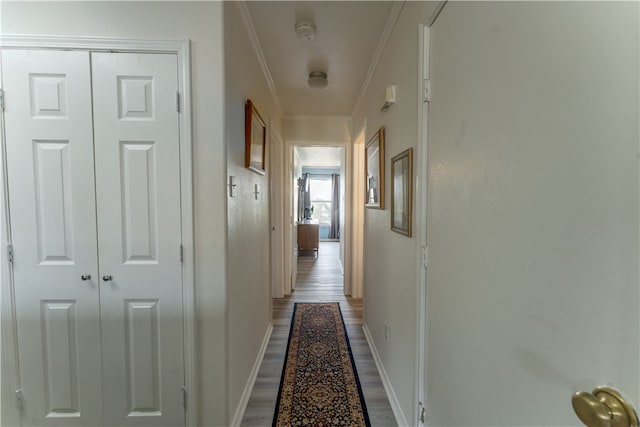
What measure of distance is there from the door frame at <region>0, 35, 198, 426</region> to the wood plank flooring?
1.67 feet

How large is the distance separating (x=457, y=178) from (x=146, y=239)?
1481 mm

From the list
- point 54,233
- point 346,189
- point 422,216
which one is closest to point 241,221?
point 54,233

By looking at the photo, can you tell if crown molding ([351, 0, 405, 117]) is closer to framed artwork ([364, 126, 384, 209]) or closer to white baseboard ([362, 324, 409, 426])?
framed artwork ([364, 126, 384, 209])

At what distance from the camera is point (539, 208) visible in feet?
2.02

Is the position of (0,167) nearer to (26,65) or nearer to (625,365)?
(26,65)

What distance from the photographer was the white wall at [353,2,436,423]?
1.38 meters

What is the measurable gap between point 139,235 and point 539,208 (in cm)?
163

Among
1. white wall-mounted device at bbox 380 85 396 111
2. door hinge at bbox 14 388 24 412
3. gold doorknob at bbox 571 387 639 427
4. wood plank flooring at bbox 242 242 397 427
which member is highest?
white wall-mounted device at bbox 380 85 396 111

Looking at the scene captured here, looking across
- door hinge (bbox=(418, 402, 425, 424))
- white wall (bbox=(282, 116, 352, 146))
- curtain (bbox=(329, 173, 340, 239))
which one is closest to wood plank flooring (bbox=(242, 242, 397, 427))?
door hinge (bbox=(418, 402, 425, 424))

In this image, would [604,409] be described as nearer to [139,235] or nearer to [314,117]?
[139,235]

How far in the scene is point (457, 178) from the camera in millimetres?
986

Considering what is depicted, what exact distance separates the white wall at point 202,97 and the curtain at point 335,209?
7.53 m

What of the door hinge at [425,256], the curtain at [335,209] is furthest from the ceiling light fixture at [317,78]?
the curtain at [335,209]

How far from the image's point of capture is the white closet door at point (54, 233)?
4.32 ft
